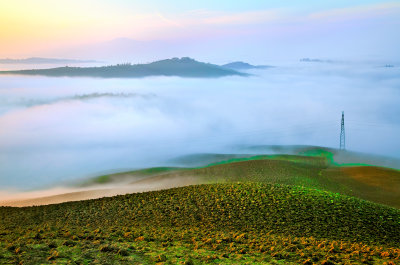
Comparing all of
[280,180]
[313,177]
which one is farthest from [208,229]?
[313,177]

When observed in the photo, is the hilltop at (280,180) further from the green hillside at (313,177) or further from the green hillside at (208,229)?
the green hillside at (208,229)

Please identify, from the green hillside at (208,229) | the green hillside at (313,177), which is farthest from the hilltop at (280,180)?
the green hillside at (208,229)

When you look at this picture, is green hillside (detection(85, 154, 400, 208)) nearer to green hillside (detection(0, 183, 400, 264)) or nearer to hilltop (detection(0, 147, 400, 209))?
hilltop (detection(0, 147, 400, 209))

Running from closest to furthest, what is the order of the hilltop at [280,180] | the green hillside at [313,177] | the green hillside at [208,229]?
the green hillside at [208,229]
the green hillside at [313,177]
the hilltop at [280,180]

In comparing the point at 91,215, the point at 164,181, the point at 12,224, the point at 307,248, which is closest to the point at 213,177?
the point at 164,181

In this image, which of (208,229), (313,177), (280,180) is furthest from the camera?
(313,177)

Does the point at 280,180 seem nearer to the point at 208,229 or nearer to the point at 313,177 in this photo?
the point at 313,177

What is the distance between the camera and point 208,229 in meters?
17.6

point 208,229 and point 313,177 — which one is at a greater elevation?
point 208,229

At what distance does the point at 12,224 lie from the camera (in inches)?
806

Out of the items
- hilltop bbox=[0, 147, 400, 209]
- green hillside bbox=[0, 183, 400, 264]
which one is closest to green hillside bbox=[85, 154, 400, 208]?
hilltop bbox=[0, 147, 400, 209]

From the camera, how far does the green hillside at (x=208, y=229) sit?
37.8 ft

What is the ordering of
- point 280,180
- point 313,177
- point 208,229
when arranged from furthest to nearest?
point 313,177 < point 280,180 < point 208,229

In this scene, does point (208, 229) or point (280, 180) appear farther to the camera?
point (280, 180)
